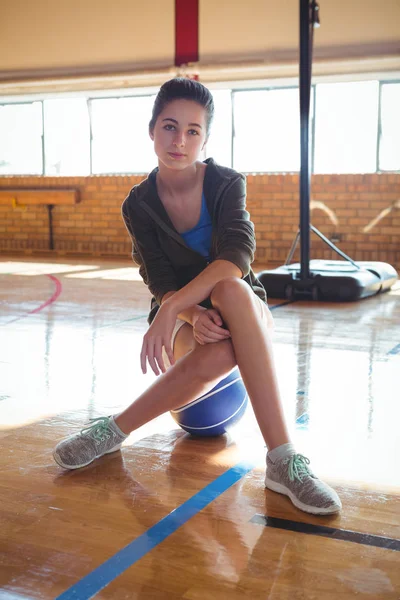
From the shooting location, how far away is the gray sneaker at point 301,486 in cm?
148

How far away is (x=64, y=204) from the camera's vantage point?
366 inches

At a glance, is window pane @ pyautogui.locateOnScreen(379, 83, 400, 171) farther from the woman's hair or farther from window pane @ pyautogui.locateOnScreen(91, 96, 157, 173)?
the woman's hair

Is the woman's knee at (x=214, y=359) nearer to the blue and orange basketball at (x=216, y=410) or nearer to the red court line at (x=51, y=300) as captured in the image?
the blue and orange basketball at (x=216, y=410)

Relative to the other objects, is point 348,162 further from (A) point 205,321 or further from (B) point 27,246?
(A) point 205,321

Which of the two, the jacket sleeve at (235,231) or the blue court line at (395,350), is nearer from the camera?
the jacket sleeve at (235,231)

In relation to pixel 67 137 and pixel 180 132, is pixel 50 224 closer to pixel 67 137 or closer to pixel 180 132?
pixel 67 137

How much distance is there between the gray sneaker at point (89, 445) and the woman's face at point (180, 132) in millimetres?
684

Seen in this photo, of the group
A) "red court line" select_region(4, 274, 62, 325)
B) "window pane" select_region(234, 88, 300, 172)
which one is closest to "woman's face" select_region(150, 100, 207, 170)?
"red court line" select_region(4, 274, 62, 325)

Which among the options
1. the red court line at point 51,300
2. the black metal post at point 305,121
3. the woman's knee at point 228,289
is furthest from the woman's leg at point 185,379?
the black metal post at point 305,121

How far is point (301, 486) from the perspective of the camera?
153cm

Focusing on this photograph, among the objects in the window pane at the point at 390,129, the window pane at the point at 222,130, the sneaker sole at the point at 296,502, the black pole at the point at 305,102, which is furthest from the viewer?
the window pane at the point at 222,130

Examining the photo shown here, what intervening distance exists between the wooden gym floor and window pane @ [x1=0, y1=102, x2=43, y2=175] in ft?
22.5

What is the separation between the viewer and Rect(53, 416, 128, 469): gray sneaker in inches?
68.7

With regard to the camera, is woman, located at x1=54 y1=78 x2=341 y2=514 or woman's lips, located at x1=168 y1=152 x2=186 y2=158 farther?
woman's lips, located at x1=168 y1=152 x2=186 y2=158
